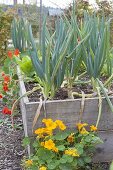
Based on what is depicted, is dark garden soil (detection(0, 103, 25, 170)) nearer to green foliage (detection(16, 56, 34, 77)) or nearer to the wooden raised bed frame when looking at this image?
the wooden raised bed frame

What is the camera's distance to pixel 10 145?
2.88m

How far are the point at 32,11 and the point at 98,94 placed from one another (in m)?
10.1

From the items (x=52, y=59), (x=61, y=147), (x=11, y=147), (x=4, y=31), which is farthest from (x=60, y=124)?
(x=4, y=31)

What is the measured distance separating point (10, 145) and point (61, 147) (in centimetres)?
92

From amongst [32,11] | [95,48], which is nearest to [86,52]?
[95,48]

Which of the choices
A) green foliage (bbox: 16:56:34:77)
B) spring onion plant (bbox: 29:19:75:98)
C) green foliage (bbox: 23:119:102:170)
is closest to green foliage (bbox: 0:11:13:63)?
green foliage (bbox: 16:56:34:77)

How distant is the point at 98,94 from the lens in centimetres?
231

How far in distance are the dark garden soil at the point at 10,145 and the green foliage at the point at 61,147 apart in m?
0.44

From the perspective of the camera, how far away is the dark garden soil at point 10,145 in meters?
2.56

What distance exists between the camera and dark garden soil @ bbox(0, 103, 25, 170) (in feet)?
8.41

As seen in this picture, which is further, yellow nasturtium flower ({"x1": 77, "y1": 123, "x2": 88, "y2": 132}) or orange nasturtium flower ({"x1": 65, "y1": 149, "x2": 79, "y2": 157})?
yellow nasturtium flower ({"x1": 77, "y1": 123, "x2": 88, "y2": 132})

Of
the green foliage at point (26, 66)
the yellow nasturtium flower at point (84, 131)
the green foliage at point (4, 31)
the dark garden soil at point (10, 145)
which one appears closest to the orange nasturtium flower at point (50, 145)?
the yellow nasturtium flower at point (84, 131)

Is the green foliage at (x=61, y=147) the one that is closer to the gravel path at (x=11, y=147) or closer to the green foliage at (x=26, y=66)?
the gravel path at (x=11, y=147)

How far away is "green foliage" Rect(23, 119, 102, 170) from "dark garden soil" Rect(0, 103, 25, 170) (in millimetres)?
438
